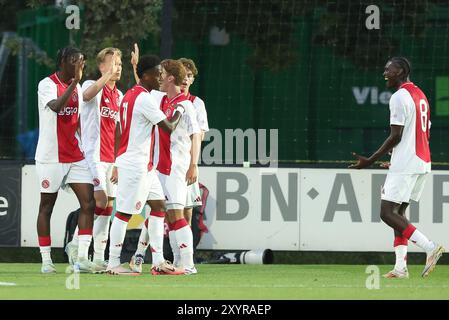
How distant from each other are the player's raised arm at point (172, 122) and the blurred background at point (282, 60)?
11.9ft

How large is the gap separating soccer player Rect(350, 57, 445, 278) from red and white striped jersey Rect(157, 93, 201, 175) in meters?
1.44

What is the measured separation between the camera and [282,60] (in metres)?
15.4

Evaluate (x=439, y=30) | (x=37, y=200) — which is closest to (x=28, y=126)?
(x=37, y=200)

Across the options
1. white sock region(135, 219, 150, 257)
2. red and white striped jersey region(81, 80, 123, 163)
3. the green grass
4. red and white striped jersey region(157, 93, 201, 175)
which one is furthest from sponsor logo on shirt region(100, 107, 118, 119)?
the green grass

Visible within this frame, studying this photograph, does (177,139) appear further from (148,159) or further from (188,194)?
(188,194)

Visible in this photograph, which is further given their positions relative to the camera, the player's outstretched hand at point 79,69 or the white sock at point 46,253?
the white sock at point 46,253

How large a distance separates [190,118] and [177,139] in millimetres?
238

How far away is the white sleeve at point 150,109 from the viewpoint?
11000 mm

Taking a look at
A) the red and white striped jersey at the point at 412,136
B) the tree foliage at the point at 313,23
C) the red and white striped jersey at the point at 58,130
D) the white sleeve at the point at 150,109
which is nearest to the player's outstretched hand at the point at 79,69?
the red and white striped jersey at the point at 58,130

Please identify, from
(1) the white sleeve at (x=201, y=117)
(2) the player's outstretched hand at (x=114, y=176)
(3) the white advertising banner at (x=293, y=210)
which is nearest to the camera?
(2) the player's outstretched hand at (x=114, y=176)

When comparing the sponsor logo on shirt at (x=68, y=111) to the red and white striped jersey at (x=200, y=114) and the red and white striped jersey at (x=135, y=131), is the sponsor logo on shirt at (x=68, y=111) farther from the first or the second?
the red and white striped jersey at (x=200, y=114)

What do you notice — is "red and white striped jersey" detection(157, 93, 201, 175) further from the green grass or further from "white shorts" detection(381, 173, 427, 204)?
"white shorts" detection(381, 173, 427, 204)

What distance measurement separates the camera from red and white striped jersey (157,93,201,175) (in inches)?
459
